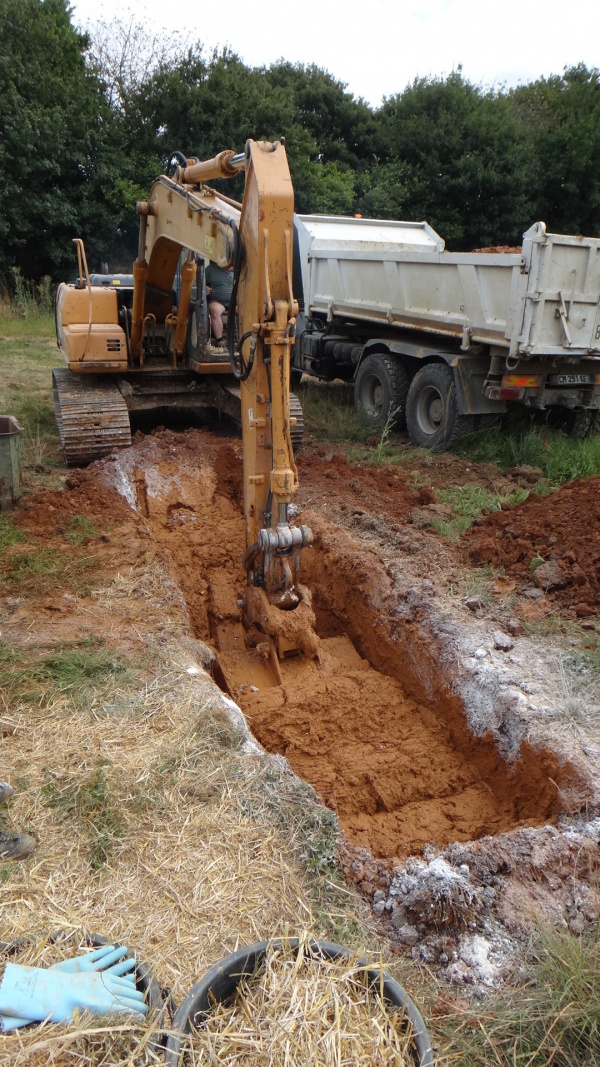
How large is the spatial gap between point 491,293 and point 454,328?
25.3 inches

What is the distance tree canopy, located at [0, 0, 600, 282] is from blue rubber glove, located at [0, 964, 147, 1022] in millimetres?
20586

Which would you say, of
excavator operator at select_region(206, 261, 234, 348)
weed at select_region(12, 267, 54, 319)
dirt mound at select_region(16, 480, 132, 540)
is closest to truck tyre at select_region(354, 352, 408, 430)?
excavator operator at select_region(206, 261, 234, 348)

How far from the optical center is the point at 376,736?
4.60 m

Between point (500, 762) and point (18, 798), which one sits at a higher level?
point (18, 798)

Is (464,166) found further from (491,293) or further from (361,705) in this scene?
(361,705)

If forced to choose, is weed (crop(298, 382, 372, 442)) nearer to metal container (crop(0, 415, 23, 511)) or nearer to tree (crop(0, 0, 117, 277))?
metal container (crop(0, 415, 23, 511))

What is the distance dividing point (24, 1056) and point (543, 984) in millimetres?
1596

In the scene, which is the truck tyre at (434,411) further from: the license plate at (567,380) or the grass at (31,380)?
the grass at (31,380)

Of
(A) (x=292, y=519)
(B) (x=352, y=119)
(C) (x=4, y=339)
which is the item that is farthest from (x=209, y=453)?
(B) (x=352, y=119)

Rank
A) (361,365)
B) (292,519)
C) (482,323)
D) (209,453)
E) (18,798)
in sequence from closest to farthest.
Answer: (18,798) < (292,519) < (209,453) < (482,323) < (361,365)

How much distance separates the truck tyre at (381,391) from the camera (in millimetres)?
9969

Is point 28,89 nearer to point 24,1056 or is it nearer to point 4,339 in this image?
point 4,339

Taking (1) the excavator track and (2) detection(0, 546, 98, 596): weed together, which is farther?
(1) the excavator track

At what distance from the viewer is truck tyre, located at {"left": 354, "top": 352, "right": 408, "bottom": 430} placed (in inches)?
392
